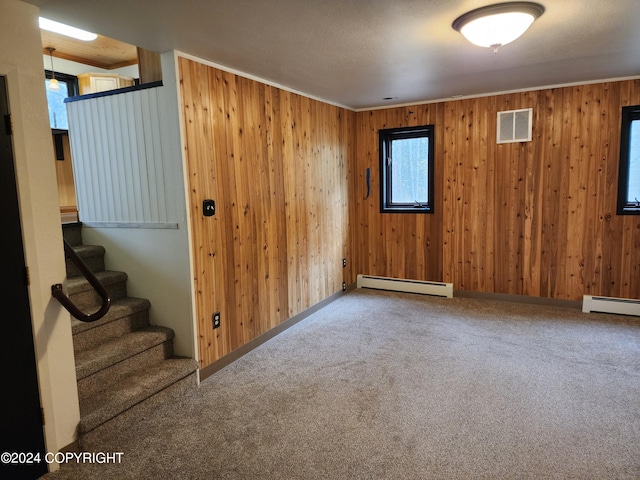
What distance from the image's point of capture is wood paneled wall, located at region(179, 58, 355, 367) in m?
3.13

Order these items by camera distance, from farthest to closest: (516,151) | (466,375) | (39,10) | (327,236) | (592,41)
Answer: (327,236) → (516,151) → (466,375) → (592,41) → (39,10)

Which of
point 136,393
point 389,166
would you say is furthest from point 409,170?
point 136,393

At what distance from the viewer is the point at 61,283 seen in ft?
7.39

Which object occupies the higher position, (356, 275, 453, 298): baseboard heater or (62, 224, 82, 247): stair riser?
(62, 224, 82, 247): stair riser

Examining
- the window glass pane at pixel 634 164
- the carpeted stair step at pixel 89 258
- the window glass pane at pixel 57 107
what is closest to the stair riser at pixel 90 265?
the carpeted stair step at pixel 89 258

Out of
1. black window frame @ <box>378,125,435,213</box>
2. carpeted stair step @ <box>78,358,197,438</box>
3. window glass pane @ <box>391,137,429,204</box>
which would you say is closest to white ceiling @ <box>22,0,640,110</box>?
black window frame @ <box>378,125,435,213</box>

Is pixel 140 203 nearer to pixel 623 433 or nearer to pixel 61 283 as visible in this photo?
pixel 61 283

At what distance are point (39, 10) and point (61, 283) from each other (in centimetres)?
146

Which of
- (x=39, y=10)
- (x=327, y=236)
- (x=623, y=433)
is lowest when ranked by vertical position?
(x=623, y=433)

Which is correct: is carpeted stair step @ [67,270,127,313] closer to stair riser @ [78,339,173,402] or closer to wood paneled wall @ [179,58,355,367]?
stair riser @ [78,339,173,402]

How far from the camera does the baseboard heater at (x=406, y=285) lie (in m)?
5.26

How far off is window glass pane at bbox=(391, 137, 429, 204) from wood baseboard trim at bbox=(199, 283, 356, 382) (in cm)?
168

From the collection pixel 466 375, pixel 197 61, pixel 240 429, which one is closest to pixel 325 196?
pixel 197 61

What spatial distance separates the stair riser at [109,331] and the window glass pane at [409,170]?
141 inches
